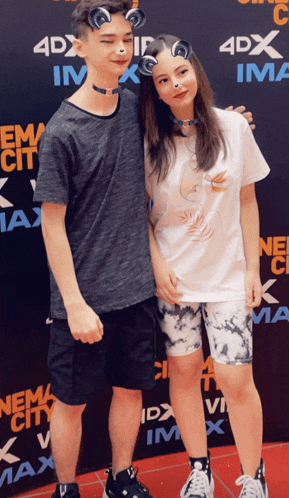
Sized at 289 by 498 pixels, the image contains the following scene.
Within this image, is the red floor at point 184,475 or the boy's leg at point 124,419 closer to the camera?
the boy's leg at point 124,419

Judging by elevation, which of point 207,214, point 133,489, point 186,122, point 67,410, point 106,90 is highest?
point 106,90

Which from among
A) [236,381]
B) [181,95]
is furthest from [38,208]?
[236,381]

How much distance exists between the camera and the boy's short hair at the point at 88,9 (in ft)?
5.99

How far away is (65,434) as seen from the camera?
2.08m

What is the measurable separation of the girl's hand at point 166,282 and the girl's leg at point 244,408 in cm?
25

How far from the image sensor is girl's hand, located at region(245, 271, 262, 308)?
207 centimetres

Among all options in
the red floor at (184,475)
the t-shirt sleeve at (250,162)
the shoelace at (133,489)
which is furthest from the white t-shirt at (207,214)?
the red floor at (184,475)

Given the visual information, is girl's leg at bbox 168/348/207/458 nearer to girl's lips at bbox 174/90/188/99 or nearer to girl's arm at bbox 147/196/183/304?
girl's arm at bbox 147/196/183/304

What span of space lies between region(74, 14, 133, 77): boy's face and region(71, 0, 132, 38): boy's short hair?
0.6 inches

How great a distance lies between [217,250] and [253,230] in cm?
14

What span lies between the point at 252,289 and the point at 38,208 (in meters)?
0.75

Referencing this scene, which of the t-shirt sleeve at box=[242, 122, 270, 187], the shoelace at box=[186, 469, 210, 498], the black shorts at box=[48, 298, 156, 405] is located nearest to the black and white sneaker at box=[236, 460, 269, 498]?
the shoelace at box=[186, 469, 210, 498]

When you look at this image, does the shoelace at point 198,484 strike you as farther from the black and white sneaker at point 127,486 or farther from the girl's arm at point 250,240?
the girl's arm at point 250,240

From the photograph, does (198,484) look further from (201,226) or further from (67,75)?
(67,75)
